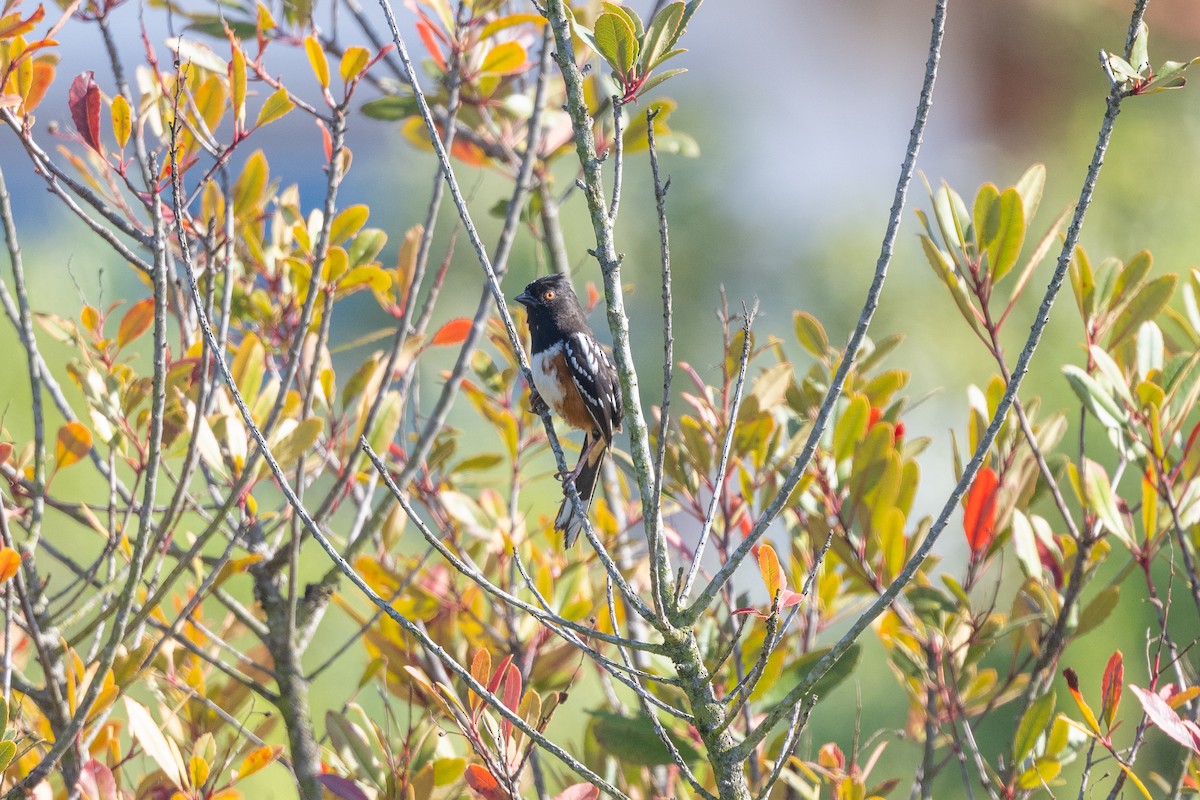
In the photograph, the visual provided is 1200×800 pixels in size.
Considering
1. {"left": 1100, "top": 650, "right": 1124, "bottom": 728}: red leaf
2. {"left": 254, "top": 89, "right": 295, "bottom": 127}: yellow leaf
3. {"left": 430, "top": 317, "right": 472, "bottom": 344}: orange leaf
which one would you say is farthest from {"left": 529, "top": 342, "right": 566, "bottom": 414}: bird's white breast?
{"left": 1100, "top": 650, "right": 1124, "bottom": 728}: red leaf

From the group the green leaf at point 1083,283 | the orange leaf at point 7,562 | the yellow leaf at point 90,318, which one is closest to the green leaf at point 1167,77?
the green leaf at point 1083,283

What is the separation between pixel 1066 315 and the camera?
18.0 feet

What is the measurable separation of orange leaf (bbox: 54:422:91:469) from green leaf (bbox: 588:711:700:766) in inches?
27.1

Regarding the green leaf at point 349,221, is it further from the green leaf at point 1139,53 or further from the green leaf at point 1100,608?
the green leaf at point 1100,608

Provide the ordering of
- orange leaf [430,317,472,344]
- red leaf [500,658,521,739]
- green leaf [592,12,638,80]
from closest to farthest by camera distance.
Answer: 1. green leaf [592,12,638,80]
2. red leaf [500,658,521,739]
3. orange leaf [430,317,472,344]

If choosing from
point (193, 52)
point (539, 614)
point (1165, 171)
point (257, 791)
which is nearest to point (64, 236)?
point (257, 791)

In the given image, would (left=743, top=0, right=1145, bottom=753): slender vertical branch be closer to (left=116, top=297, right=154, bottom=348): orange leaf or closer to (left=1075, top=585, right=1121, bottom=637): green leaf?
(left=1075, top=585, right=1121, bottom=637): green leaf

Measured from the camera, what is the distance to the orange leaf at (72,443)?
48.6 inches

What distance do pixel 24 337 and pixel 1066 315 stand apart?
17.3 feet

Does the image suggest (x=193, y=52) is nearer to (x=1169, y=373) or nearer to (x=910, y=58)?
(x=1169, y=373)

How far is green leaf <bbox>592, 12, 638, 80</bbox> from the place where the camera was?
922 millimetres

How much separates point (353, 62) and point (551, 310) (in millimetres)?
939

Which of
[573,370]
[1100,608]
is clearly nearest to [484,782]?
[1100,608]

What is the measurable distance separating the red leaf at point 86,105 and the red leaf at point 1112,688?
1272 mm
